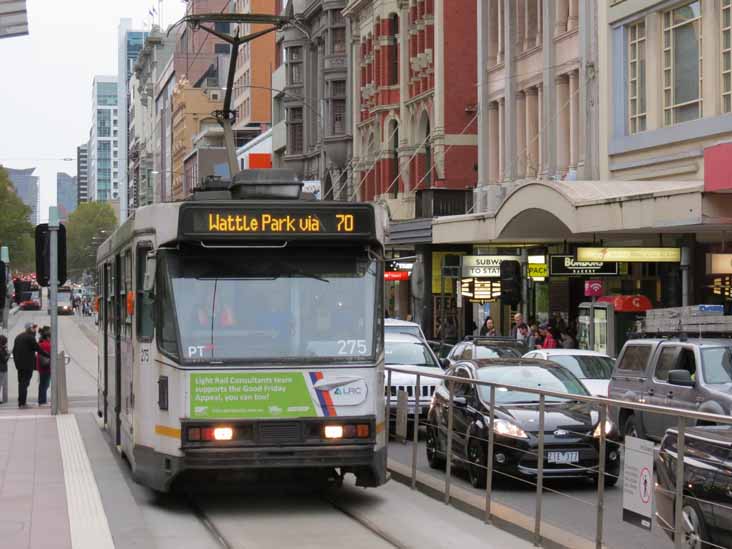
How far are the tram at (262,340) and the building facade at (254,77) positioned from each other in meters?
88.9

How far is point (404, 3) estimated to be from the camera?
183ft

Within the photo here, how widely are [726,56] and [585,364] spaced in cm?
1066

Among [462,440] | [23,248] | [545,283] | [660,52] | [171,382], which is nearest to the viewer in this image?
[171,382]

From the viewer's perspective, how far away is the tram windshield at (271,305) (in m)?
13.3

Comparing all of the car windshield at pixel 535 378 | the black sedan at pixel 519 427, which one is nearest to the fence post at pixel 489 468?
the black sedan at pixel 519 427

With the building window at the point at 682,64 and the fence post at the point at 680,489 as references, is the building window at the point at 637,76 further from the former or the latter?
the fence post at the point at 680,489

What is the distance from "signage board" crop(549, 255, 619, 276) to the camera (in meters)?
32.9

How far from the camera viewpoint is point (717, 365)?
60.0ft

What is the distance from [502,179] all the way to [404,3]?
1416 centimetres

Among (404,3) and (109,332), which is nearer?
(109,332)

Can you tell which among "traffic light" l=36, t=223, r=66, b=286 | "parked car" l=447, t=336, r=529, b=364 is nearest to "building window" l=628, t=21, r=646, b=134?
"parked car" l=447, t=336, r=529, b=364

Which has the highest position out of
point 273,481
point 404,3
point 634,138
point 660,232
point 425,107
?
point 404,3

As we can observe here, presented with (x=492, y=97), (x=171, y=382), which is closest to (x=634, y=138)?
(x=492, y=97)

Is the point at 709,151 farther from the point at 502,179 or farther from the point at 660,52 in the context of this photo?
the point at 502,179
